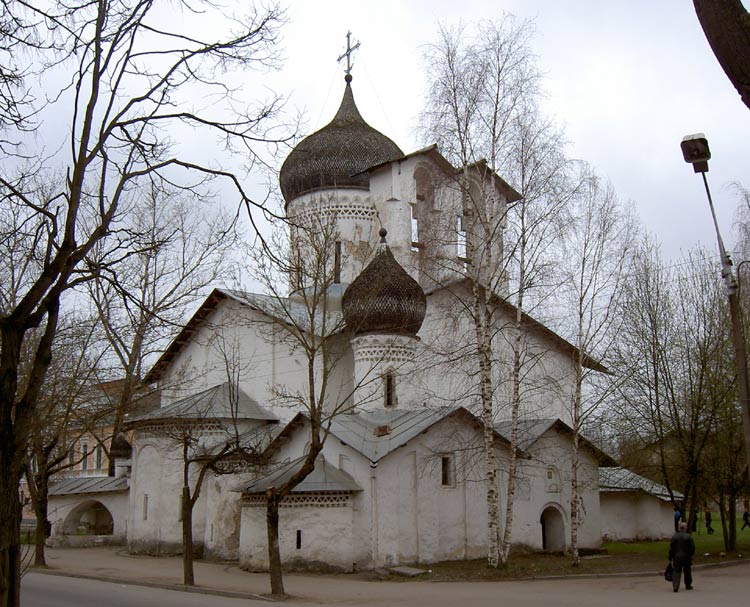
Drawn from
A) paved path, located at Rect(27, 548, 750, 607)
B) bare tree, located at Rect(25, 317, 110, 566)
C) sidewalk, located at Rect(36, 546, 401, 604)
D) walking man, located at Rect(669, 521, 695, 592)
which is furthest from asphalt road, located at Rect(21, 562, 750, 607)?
bare tree, located at Rect(25, 317, 110, 566)

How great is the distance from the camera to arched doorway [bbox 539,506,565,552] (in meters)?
24.1

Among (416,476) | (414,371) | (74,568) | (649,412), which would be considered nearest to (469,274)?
(414,371)

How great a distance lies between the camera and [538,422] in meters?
24.5

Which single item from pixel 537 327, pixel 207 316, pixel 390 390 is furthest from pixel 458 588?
pixel 207 316

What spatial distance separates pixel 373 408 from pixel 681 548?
9.78 m

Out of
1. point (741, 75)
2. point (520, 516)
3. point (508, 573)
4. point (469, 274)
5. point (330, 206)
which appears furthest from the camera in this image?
point (330, 206)

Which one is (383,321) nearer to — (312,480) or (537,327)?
(537,327)

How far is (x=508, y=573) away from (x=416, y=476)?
12.0 ft

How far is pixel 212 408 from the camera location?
79.7 feet

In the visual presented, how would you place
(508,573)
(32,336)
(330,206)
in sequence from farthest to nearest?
1. (330,206)
2. (508,573)
3. (32,336)

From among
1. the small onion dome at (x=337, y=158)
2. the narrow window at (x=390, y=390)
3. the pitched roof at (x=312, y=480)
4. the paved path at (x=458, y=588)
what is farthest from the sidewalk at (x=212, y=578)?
the small onion dome at (x=337, y=158)

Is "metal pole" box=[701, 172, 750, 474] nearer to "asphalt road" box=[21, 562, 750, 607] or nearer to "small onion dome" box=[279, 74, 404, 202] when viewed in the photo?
"asphalt road" box=[21, 562, 750, 607]

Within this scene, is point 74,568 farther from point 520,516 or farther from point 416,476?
point 520,516

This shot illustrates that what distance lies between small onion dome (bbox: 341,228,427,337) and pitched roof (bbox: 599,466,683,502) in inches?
466
